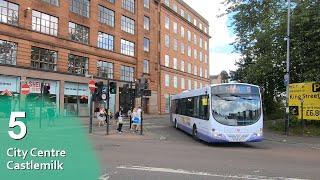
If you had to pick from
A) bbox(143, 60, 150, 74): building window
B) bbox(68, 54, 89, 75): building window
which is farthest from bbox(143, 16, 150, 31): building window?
bbox(68, 54, 89, 75): building window

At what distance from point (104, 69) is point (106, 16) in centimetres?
646

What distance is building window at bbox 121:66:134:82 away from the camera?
5928cm

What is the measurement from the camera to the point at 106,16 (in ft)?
182

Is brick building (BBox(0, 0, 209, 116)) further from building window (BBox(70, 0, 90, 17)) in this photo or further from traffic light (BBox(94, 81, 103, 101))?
traffic light (BBox(94, 81, 103, 101))

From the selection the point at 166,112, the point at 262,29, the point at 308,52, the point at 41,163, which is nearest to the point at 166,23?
the point at 166,112

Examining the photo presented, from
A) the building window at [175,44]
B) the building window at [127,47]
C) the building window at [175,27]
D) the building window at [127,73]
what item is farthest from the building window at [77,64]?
the building window at [175,27]

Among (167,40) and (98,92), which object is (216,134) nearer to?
(98,92)

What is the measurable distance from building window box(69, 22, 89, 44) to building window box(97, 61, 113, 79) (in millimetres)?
3656

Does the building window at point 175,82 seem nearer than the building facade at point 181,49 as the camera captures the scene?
No

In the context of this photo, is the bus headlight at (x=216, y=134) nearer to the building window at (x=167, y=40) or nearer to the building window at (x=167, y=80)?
the building window at (x=167, y=80)

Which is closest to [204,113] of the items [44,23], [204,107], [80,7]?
[204,107]

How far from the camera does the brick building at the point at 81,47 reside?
41125mm

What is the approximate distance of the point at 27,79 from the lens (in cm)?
4212

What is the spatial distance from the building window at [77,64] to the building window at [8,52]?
26.0 ft
